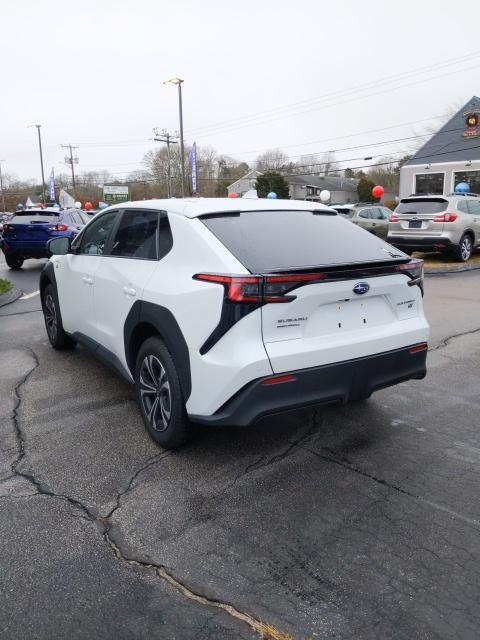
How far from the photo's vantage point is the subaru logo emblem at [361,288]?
316 cm

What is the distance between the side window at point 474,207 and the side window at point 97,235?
11056 millimetres

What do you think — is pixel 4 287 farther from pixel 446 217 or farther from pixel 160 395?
pixel 446 217

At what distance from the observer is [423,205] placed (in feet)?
42.0

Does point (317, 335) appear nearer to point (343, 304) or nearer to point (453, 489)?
point (343, 304)

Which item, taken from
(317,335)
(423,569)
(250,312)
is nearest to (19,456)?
(250,312)

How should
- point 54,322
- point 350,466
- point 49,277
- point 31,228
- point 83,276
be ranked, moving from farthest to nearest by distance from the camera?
point 31,228 → point 54,322 → point 49,277 → point 83,276 → point 350,466

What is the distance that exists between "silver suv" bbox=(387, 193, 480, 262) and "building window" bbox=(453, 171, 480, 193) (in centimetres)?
2594

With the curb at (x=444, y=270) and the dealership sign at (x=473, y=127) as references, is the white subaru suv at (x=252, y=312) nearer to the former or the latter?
the curb at (x=444, y=270)

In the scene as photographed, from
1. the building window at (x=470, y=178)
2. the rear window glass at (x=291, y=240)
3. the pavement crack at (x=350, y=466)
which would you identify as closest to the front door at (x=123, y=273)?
the rear window glass at (x=291, y=240)

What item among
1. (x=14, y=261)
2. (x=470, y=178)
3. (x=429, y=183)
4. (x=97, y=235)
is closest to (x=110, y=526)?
(x=97, y=235)

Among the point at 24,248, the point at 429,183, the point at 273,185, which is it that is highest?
the point at 273,185

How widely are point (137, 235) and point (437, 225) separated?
10.2 meters

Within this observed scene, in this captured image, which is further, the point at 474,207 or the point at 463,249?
the point at 474,207

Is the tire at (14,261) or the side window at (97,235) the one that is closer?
the side window at (97,235)
